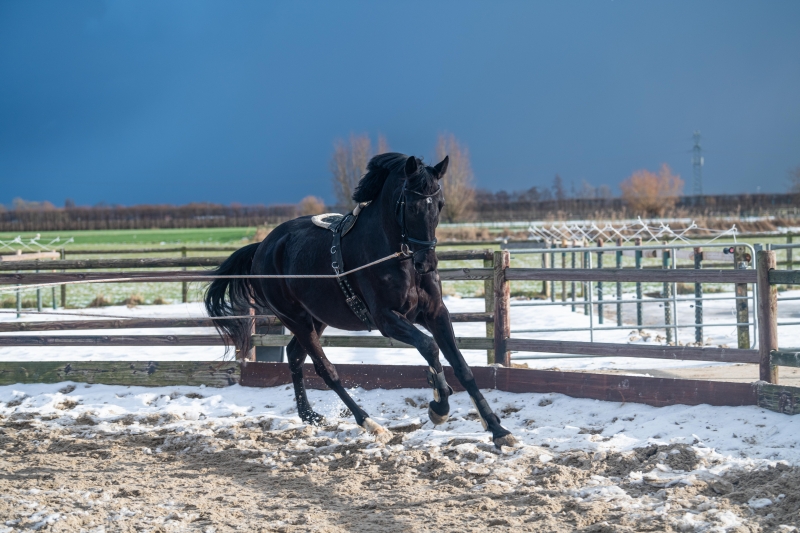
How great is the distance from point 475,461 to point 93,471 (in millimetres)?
2441

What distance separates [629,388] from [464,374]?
1422mm


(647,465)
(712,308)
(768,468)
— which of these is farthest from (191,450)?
(712,308)

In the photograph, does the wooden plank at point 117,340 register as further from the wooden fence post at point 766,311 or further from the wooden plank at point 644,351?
the wooden fence post at point 766,311

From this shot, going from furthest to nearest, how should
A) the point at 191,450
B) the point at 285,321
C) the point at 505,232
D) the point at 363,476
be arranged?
the point at 505,232 → the point at 285,321 → the point at 191,450 → the point at 363,476

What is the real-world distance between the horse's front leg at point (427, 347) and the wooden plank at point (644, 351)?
5.68 feet

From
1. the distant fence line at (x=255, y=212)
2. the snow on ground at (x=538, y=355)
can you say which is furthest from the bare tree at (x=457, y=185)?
the snow on ground at (x=538, y=355)

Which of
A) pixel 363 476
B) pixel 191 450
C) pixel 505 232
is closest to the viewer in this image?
pixel 363 476

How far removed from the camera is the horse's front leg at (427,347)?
466 cm

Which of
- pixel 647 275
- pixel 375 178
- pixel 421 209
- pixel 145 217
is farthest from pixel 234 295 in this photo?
pixel 145 217

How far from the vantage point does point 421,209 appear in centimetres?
441

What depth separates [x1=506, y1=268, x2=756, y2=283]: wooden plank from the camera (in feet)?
17.6

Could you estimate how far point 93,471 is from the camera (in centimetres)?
447

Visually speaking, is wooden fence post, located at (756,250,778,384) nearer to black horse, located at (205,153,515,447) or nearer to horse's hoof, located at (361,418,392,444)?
black horse, located at (205,153,515,447)

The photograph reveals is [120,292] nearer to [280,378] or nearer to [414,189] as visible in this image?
[280,378]
